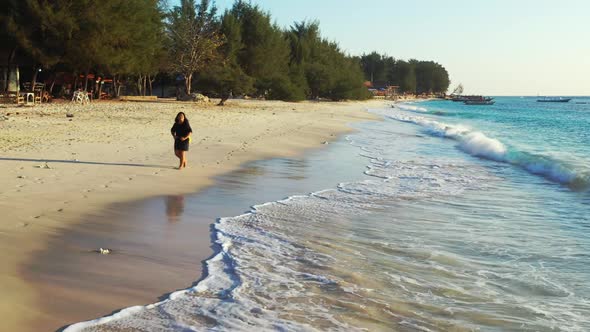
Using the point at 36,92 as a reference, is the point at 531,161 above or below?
below

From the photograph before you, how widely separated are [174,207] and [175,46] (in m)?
40.9

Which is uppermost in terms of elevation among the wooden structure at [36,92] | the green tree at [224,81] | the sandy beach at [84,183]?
the green tree at [224,81]

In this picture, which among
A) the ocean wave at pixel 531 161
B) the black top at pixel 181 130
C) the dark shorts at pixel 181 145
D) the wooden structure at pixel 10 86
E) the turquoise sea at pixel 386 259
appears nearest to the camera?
the turquoise sea at pixel 386 259

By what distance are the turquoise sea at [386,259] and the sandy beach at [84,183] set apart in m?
0.38

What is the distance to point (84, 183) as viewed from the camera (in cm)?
954

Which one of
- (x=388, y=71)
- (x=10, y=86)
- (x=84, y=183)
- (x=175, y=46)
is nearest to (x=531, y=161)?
(x=84, y=183)

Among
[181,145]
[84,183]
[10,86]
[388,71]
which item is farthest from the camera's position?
[388,71]

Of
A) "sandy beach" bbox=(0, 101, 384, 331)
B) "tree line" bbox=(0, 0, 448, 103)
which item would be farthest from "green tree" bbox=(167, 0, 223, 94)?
"sandy beach" bbox=(0, 101, 384, 331)

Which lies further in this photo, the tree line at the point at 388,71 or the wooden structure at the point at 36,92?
the tree line at the point at 388,71

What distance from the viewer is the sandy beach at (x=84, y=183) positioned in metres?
4.55

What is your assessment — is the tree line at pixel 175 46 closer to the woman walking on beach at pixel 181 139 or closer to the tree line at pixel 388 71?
the woman walking on beach at pixel 181 139

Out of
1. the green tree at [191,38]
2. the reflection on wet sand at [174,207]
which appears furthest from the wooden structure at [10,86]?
the reflection on wet sand at [174,207]

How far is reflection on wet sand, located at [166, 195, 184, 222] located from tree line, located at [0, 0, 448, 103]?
992 inches

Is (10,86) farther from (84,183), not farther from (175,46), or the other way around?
(84,183)
